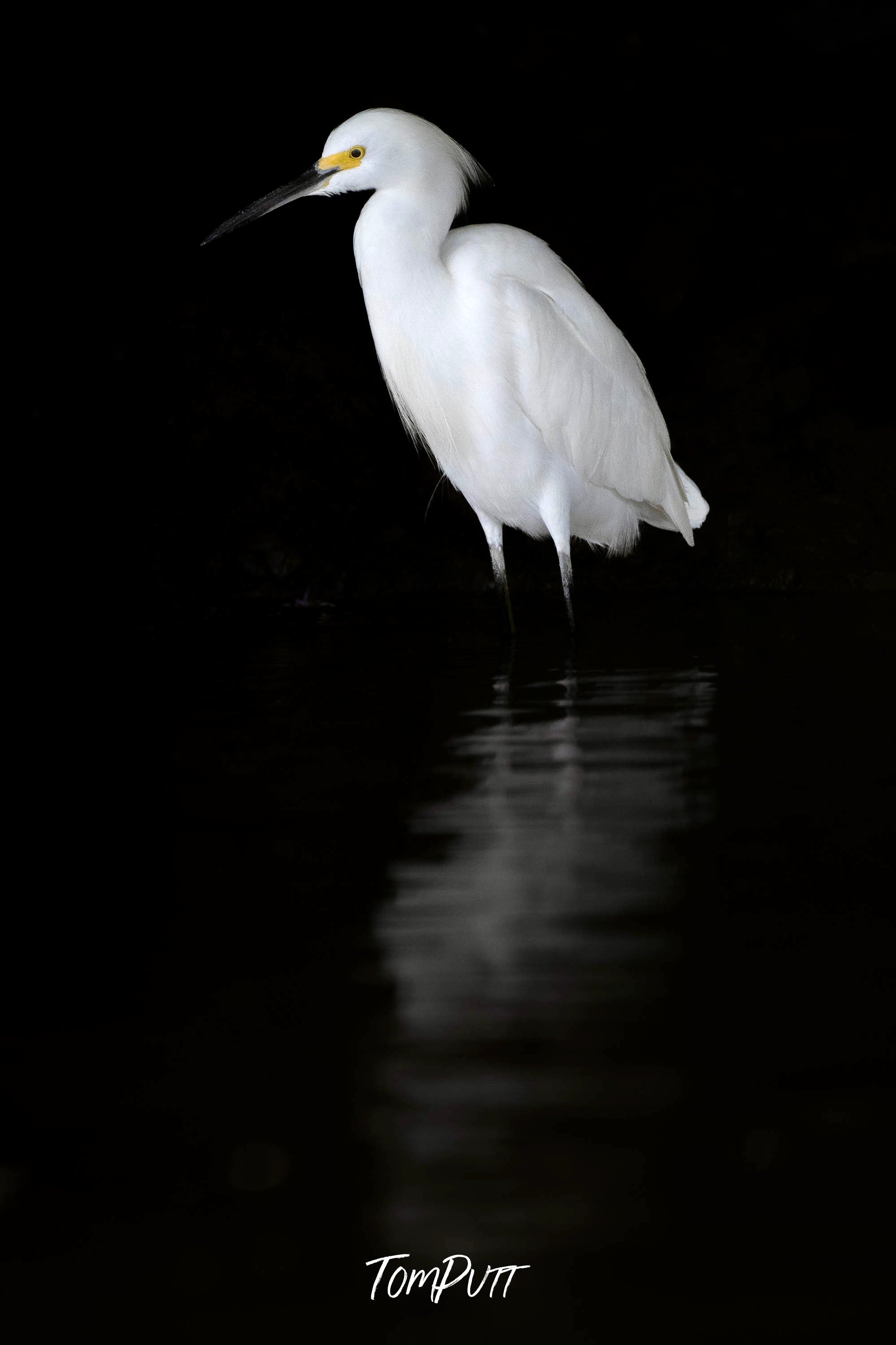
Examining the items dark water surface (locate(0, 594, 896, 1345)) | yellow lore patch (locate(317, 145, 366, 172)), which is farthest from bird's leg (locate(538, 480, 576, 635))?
dark water surface (locate(0, 594, 896, 1345))

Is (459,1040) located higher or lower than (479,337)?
lower

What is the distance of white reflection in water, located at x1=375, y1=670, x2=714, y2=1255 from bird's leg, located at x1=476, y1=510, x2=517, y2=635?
1476mm

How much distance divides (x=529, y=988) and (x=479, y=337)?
7.79 feet

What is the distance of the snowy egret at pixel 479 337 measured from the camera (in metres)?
3.28

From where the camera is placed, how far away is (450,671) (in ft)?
9.68

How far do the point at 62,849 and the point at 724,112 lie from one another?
255 inches

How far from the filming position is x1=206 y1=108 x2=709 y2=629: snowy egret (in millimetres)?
3277

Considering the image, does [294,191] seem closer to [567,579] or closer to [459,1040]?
[567,579]

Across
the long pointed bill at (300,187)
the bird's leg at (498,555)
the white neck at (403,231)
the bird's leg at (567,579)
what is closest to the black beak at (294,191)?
the long pointed bill at (300,187)

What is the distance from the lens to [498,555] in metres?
3.56

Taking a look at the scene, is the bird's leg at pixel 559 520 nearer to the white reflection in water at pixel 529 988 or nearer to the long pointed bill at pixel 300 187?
the long pointed bill at pixel 300 187

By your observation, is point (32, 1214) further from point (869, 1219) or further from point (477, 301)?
point (477, 301)

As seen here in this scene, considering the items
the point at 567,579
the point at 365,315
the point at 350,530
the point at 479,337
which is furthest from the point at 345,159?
the point at 365,315

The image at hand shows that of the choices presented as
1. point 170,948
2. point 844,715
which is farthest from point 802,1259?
point 844,715
